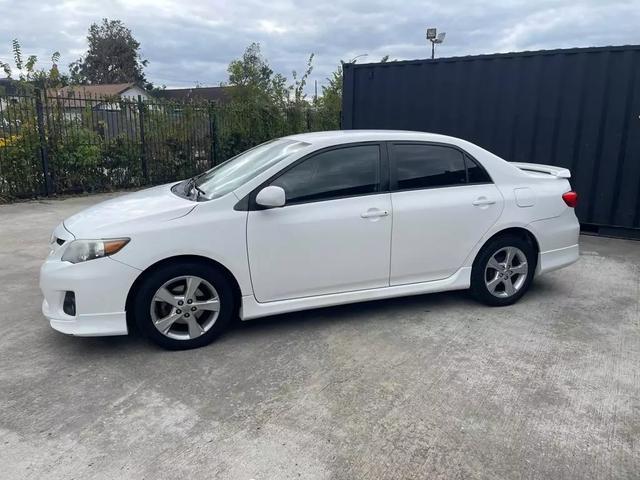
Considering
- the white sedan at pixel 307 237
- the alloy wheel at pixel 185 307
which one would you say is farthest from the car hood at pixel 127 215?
the alloy wheel at pixel 185 307

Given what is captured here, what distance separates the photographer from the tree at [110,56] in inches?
2323

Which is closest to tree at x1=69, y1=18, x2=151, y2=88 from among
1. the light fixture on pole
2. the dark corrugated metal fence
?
the light fixture on pole

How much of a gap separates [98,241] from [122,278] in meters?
0.29

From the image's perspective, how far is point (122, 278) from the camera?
343 cm

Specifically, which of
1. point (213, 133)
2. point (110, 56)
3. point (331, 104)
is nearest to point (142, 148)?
point (213, 133)

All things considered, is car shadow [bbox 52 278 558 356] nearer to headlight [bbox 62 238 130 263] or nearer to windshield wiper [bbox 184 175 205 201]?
headlight [bbox 62 238 130 263]

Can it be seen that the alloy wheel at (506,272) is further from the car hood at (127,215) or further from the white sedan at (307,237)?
the car hood at (127,215)

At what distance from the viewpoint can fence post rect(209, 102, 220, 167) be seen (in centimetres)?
1299

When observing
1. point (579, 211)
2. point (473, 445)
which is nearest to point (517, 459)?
point (473, 445)

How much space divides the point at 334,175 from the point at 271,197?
655 mm

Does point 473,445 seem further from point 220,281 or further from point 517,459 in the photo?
point 220,281

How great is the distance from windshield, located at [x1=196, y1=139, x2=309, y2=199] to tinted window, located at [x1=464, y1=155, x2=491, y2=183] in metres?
1.48

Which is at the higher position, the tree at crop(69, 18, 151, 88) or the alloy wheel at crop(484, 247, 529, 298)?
the tree at crop(69, 18, 151, 88)

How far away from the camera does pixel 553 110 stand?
25.0 feet
